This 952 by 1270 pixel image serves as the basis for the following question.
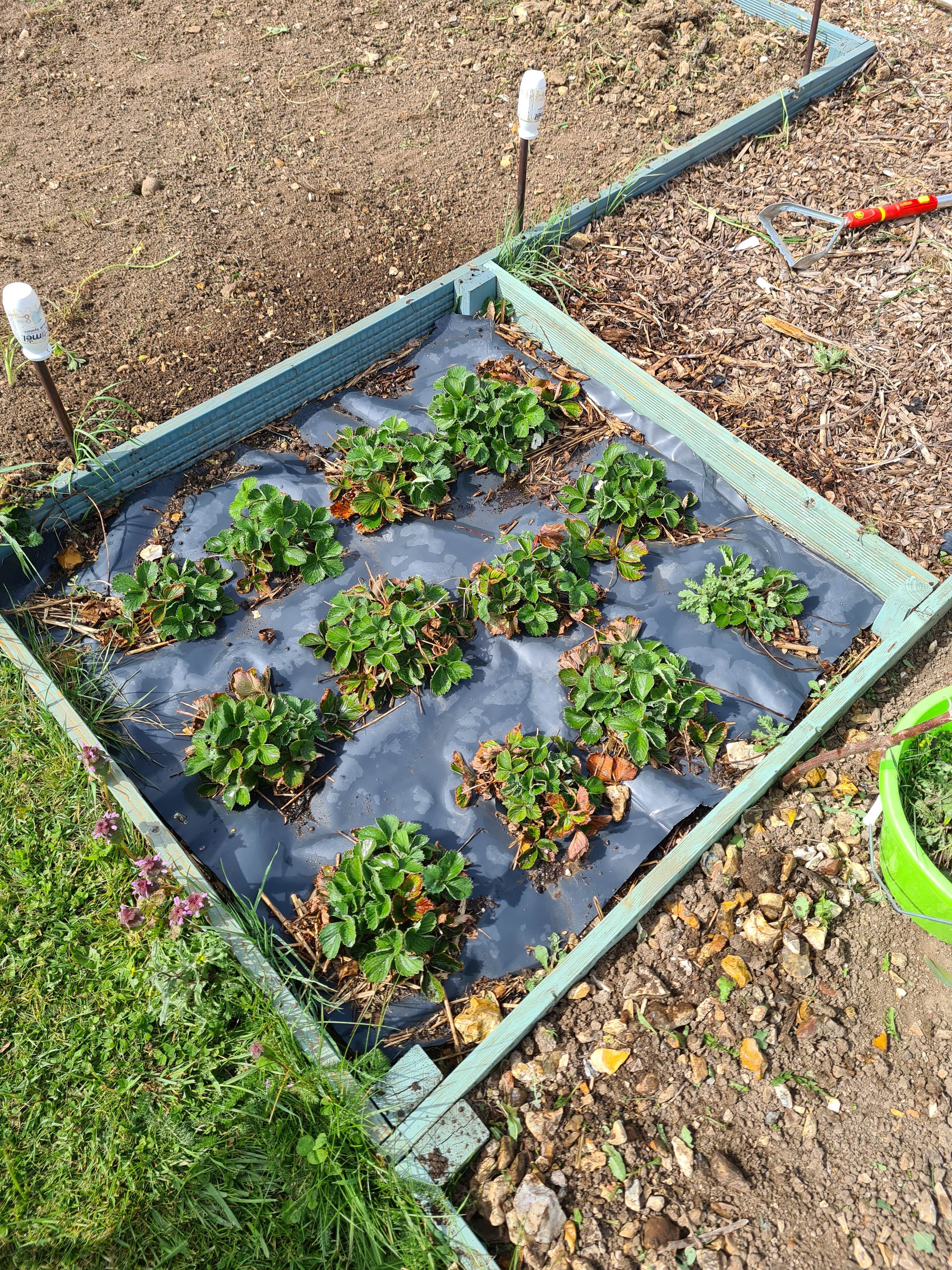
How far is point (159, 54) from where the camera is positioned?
4938 mm

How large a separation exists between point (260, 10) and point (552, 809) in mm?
5129

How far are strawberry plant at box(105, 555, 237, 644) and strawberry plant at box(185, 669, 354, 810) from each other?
32 cm

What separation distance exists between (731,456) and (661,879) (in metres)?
1.64

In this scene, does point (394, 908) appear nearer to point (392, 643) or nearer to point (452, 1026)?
point (452, 1026)

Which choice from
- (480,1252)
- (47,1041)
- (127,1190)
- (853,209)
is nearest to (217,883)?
(47,1041)

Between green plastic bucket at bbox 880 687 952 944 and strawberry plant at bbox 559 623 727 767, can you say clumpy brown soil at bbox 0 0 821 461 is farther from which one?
green plastic bucket at bbox 880 687 952 944

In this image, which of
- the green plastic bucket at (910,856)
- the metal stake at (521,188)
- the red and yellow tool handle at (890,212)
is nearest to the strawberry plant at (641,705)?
the green plastic bucket at (910,856)

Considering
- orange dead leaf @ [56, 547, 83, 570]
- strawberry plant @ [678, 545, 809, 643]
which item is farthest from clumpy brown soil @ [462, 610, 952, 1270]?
orange dead leaf @ [56, 547, 83, 570]

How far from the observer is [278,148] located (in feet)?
14.8

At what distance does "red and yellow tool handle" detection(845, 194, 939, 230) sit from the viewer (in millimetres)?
3994

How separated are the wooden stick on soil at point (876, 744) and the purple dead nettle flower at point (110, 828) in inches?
78.0

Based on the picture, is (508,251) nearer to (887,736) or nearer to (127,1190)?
(887,736)

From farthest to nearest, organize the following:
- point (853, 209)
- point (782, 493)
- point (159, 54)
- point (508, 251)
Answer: point (159, 54)
point (853, 209)
point (508, 251)
point (782, 493)

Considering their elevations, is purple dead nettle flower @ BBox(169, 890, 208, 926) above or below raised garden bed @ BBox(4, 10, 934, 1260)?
below
